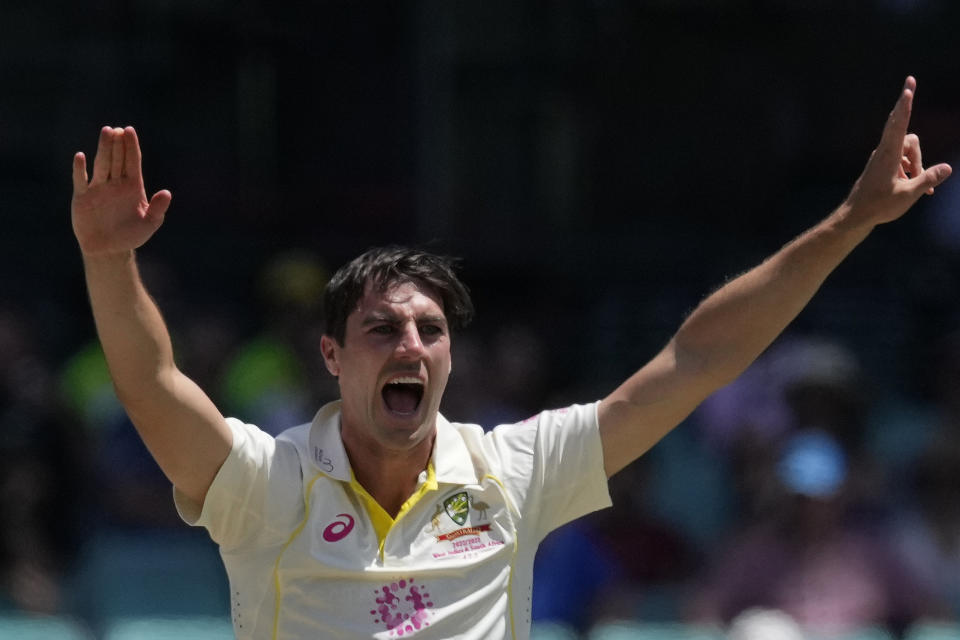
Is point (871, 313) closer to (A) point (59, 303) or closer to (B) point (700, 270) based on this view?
(B) point (700, 270)

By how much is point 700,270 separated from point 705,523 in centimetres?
276

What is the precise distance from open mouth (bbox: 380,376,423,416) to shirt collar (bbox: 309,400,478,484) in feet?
0.37

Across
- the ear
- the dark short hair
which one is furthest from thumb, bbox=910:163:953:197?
the ear

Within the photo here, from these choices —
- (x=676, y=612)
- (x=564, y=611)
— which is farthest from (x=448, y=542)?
(x=676, y=612)

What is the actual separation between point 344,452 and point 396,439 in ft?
0.44

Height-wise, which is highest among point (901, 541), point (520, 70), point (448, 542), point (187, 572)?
point (520, 70)

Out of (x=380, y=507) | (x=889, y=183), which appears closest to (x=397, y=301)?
(x=380, y=507)

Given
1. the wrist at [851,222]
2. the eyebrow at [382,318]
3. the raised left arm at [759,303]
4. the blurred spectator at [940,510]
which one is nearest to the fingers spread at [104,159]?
the eyebrow at [382,318]

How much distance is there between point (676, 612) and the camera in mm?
6277

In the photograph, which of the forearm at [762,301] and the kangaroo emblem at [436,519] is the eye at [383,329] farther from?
the forearm at [762,301]

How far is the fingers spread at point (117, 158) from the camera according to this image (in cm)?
332

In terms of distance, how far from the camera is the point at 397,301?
12.3 feet

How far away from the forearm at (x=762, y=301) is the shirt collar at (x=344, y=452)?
1.90ft

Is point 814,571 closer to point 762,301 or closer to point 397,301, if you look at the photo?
point 762,301
